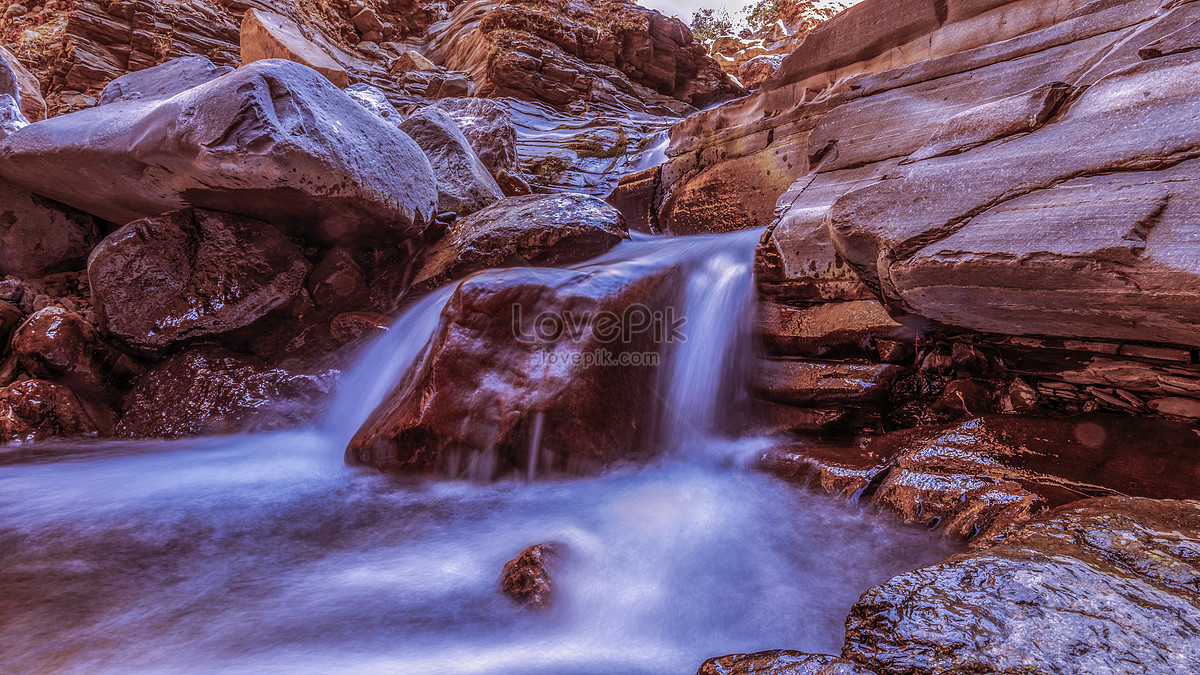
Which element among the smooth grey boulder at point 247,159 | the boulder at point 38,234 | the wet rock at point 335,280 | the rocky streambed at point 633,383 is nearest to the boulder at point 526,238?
the rocky streambed at point 633,383

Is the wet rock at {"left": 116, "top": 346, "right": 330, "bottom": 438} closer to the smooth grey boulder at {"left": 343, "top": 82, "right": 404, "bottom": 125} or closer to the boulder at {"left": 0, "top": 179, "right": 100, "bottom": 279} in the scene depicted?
the boulder at {"left": 0, "top": 179, "right": 100, "bottom": 279}

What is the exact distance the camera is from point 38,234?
4.86 metres

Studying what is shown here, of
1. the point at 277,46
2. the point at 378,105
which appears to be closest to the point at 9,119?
the point at 378,105

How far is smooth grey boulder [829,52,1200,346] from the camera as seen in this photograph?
1.89 metres

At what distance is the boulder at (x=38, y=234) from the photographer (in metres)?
4.74

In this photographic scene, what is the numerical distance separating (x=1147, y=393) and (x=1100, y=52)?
6.92 feet

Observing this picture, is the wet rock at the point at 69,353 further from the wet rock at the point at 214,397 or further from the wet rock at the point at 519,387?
the wet rock at the point at 519,387

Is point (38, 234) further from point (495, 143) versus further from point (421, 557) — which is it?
point (421, 557)

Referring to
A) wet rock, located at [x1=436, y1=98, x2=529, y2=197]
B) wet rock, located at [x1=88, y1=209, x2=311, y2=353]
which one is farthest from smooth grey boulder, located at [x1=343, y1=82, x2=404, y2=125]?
wet rock, located at [x1=88, y1=209, x2=311, y2=353]

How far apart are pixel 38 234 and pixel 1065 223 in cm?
821

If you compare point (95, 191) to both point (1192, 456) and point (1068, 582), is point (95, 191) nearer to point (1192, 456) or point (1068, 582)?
point (1068, 582)

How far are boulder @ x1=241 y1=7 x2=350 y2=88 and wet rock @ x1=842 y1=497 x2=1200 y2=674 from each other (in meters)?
15.0

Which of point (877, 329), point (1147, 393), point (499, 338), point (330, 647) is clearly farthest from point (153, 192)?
point (1147, 393)

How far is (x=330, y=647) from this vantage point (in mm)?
1747
